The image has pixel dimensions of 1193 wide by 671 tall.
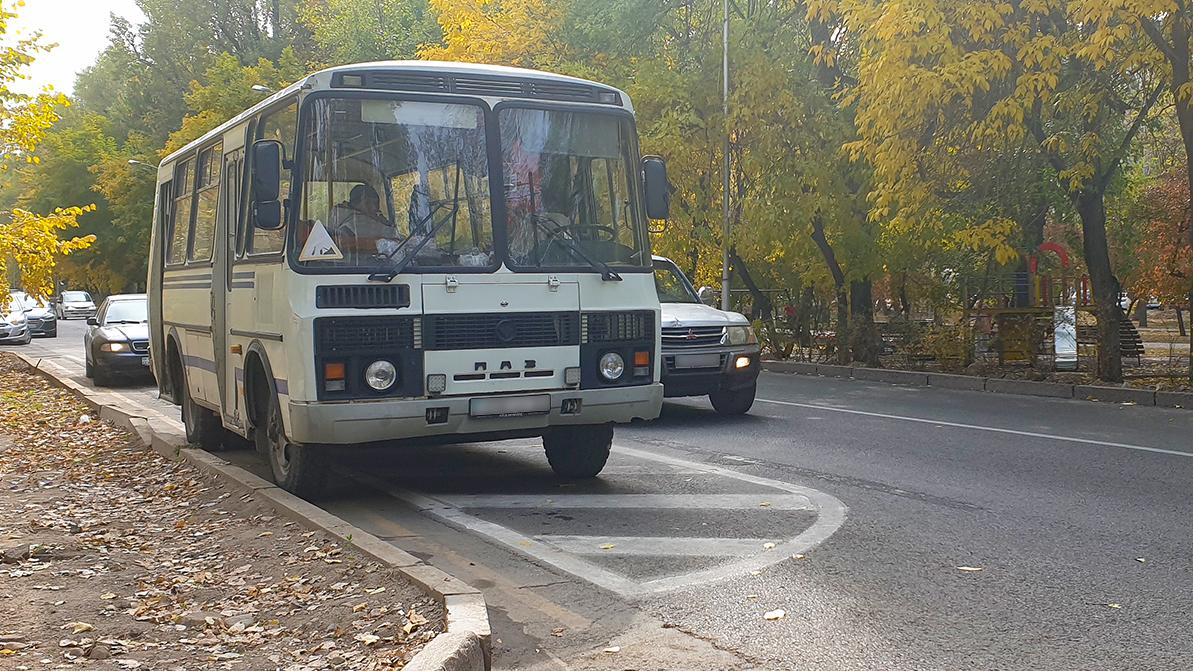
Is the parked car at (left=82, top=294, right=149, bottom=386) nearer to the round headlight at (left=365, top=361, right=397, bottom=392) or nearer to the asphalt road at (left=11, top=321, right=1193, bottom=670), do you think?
the asphalt road at (left=11, top=321, right=1193, bottom=670)

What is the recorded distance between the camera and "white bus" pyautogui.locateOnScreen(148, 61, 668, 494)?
326 inches

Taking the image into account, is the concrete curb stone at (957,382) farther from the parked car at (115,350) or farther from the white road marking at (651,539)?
the parked car at (115,350)

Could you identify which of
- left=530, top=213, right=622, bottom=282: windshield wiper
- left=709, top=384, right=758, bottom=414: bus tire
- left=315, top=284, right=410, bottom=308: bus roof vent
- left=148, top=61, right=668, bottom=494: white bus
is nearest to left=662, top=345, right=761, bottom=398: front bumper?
left=709, top=384, right=758, bottom=414: bus tire

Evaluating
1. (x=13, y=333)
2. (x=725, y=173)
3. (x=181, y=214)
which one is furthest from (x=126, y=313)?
(x=13, y=333)

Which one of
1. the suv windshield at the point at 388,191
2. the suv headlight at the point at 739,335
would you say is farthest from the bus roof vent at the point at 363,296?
the suv headlight at the point at 739,335

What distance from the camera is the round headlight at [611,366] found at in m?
9.02

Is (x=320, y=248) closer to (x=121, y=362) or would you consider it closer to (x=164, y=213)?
(x=164, y=213)

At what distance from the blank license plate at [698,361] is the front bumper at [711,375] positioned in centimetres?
3

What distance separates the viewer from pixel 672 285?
607 inches

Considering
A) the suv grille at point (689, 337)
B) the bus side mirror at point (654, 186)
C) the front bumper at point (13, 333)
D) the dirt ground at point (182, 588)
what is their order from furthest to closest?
1. the front bumper at point (13, 333)
2. the suv grille at point (689, 337)
3. the bus side mirror at point (654, 186)
4. the dirt ground at point (182, 588)

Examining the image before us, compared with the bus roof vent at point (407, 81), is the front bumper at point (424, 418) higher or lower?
lower

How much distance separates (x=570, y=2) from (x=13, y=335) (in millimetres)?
21356

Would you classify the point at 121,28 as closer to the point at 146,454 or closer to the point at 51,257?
the point at 51,257

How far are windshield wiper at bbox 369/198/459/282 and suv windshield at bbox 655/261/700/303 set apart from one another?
6568 mm
